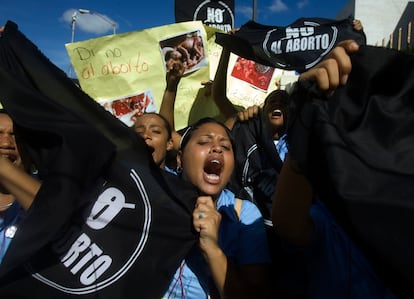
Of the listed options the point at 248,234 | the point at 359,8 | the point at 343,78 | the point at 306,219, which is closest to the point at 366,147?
the point at 343,78

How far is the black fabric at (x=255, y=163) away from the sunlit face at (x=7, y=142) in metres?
1.22

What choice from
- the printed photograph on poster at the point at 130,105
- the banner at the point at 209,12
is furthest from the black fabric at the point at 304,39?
the printed photograph on poster at the point at 130,105

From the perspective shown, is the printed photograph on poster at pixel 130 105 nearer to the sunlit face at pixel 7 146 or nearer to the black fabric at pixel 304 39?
the black fabric at pixel 304 39

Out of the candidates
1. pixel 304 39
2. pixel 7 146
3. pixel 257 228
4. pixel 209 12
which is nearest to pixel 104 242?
A: pixel 257 228

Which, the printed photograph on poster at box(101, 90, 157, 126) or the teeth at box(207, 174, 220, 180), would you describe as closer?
the teeth at box(207, 174, 220, 180)

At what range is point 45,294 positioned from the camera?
130 centimetres

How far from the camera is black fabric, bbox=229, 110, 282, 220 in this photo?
2068 mm

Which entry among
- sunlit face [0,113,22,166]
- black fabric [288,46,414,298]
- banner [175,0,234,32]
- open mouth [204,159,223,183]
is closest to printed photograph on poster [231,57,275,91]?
banner [175,0,234,32]

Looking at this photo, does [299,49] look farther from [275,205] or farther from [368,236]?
[368,236]

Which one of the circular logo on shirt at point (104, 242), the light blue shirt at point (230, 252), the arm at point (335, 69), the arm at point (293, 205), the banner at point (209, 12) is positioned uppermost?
the banner at point (209, 12)

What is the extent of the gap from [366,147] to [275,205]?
1.26 feet

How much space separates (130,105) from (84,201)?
169 centimetres

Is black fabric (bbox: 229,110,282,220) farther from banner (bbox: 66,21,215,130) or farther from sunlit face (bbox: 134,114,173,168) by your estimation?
banner (bbox: 66,21,215,130)

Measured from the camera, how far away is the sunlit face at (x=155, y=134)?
89.7 inches
